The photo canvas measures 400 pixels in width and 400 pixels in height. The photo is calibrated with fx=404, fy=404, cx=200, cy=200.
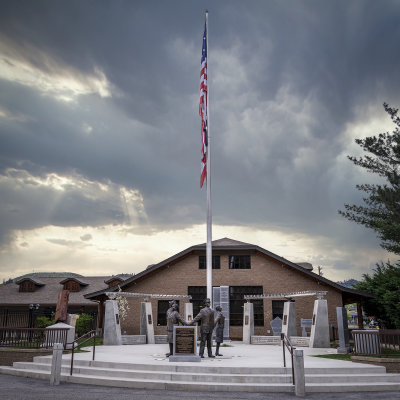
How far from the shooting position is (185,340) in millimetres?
13711

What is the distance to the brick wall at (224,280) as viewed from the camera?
2811 centimetres

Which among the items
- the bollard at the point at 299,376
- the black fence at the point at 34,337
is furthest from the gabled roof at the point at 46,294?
the bollard at the point at 299,376

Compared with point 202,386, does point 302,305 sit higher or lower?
higher

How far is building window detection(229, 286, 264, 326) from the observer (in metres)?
27.7

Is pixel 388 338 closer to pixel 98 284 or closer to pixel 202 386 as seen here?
pixel 202 386

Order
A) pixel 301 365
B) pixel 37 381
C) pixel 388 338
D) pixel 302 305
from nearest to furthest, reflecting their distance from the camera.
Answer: pixel 301 365
pixel 37 381
pixel 388 338
pixel 302 305

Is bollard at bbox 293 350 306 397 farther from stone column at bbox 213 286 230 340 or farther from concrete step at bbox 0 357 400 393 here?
stone column at bbox 213 286 230 340

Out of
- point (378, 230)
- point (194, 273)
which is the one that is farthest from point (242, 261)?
point (378, 230)

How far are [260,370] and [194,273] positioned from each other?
16932 millimetres

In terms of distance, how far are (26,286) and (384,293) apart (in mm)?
31876

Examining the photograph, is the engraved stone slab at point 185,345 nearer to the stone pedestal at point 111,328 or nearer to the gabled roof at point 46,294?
the stone pedestal at point 111,328

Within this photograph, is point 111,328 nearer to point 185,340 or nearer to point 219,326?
point 219,326

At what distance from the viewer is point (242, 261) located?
29.0m

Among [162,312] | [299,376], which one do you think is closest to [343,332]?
[299,376]
